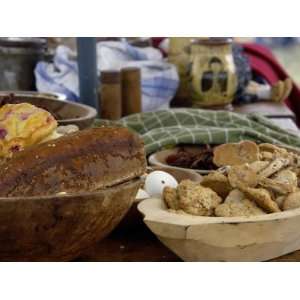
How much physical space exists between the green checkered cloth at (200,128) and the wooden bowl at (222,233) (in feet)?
1.64

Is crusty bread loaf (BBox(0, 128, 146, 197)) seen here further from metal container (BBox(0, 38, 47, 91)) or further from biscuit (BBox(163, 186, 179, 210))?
metal container (BBox(0, 38, 47, 91))

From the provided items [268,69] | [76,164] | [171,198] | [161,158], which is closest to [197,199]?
[171,198]

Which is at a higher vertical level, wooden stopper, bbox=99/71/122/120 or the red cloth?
wooden stopper, bbox=99/71/122/120

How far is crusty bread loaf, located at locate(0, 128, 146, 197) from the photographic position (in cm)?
79

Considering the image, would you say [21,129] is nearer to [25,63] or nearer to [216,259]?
[216,259]

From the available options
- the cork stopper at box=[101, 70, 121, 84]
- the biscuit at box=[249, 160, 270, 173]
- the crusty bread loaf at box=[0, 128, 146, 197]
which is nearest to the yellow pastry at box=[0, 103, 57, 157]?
the crusty bread loaf at box=[0, 128, 146, 197]

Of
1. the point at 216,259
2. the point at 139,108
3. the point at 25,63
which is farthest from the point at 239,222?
the point at 25,63

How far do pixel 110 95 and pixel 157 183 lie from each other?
0.79 m

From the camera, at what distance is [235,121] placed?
166 cm

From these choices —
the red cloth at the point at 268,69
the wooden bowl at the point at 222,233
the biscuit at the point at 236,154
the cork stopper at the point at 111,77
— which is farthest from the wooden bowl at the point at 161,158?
the red cloth at the point at 268,69

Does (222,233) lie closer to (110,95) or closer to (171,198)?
(171,198)

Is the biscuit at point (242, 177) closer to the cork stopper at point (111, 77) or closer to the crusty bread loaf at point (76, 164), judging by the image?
the crusty bread loaf at point (76, 164)

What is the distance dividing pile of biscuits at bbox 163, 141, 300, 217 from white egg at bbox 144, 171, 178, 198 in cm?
6

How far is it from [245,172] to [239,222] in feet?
0.32
